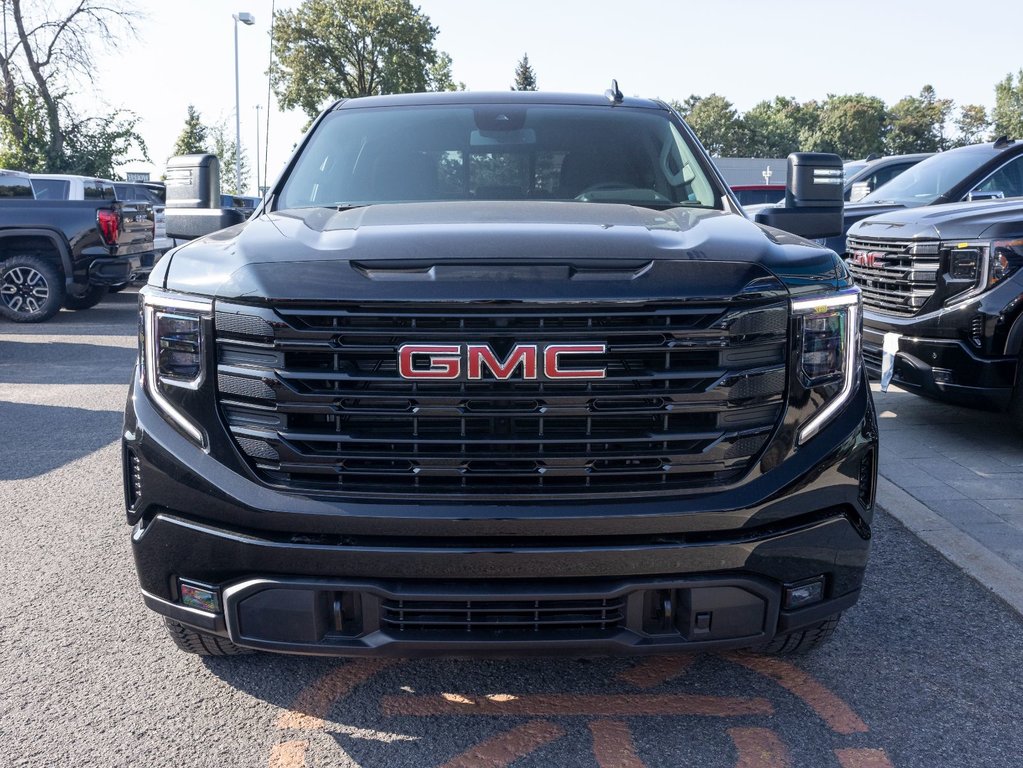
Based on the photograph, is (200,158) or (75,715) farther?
(200,158)

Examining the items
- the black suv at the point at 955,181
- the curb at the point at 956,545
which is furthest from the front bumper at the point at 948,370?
the black suv at the point at 955,181

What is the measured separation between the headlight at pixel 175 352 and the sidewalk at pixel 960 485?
3002 mm

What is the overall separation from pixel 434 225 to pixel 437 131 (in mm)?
1322

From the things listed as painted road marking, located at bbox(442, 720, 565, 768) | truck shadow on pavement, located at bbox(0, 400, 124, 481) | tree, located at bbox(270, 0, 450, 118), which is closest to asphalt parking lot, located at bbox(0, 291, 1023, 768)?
painted road marking, located at bbox(442, 720, 565, 768)

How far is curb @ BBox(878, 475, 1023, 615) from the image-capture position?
153 inches

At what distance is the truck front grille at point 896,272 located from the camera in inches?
242

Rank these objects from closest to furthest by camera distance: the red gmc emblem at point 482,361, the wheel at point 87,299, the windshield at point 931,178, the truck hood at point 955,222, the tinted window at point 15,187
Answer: the red gmc emblem at point 482,361, the truck hood at point 955,222, the windshield at point 931,178, the tinted window at point 15,187, the wheel at point 87,299

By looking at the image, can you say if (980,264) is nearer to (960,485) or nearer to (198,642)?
(960,485)

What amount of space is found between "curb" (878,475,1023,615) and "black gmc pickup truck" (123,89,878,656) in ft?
5.02

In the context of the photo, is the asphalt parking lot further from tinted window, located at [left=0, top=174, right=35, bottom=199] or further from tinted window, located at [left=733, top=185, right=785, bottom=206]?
tinted window, located at [left=733, top=185, right=785, bottom=206]

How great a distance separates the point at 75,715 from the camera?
2.94 m

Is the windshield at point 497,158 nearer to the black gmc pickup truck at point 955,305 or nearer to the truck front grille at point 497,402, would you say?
the truck front grille at point 497,402

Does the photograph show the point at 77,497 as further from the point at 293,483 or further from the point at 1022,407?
the point at 1022,407

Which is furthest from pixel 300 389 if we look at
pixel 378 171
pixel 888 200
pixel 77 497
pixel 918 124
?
pixel 918 124
